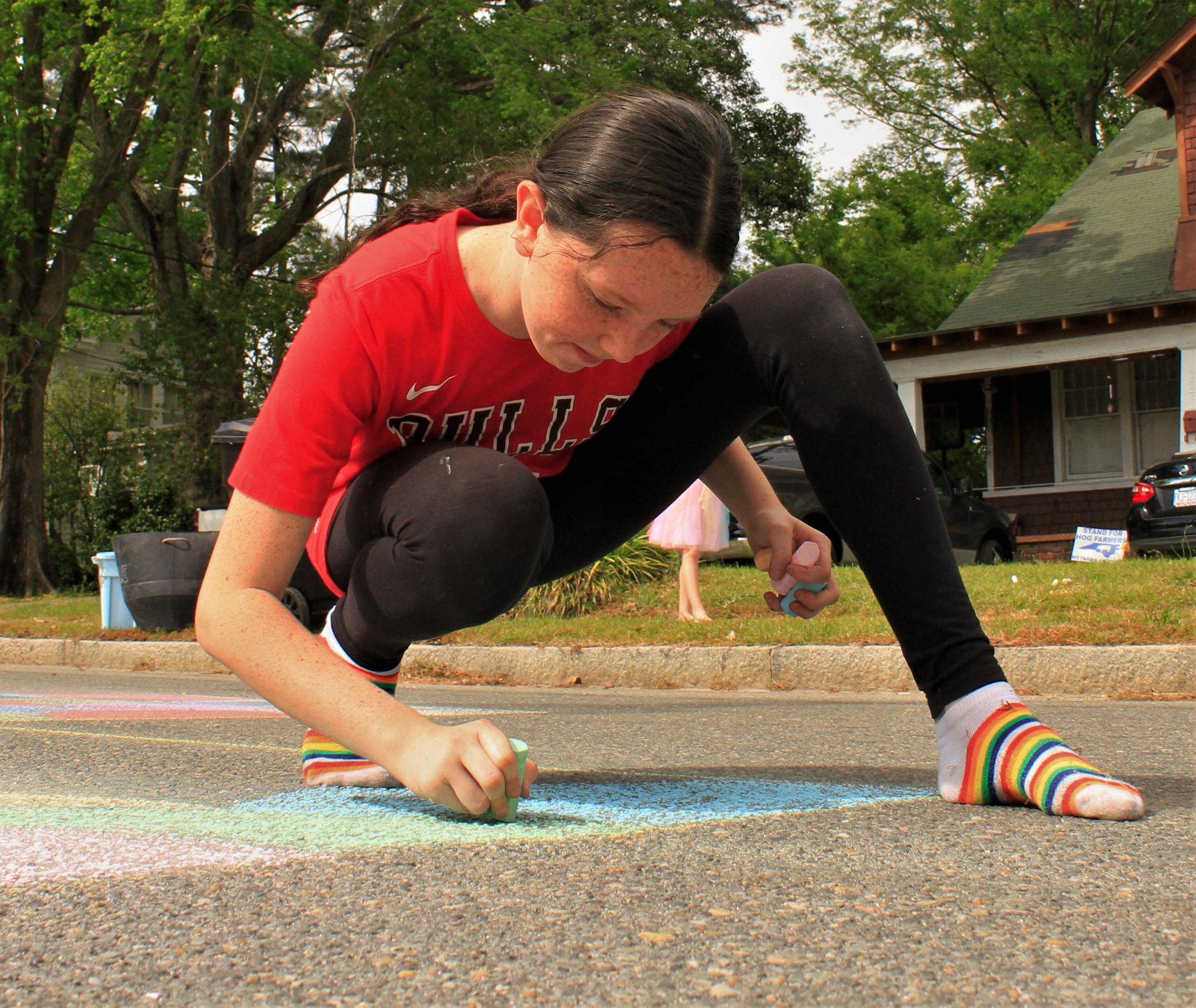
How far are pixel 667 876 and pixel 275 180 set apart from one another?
2440cm

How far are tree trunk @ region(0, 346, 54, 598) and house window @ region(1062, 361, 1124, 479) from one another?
15134 millimetres

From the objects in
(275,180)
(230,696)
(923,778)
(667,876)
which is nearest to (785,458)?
(230,696)

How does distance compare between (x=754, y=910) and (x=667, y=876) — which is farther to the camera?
(x=667, y=876)

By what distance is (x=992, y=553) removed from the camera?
16094mm

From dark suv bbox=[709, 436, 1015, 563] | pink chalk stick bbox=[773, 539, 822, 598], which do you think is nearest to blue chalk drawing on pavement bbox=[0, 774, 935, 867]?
pink chalk stick bbox=[773, 539, 822, 598]

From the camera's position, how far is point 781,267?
2.56 meters

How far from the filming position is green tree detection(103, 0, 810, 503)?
18.1m

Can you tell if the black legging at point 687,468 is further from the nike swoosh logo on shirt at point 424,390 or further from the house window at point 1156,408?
the house window at point 1156,408

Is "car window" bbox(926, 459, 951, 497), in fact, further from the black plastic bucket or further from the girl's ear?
the girl's ear

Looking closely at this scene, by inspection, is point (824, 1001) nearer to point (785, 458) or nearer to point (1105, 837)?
point (1105, 837)

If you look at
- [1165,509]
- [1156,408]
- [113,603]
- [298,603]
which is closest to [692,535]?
[298,603]

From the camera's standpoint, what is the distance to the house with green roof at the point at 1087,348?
16578 millimetres

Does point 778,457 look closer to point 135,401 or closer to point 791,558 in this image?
point 791,558

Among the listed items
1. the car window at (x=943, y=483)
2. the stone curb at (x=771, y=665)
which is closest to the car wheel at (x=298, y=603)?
the stone curb at (x=771, y=665)
